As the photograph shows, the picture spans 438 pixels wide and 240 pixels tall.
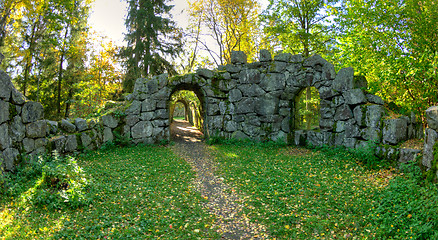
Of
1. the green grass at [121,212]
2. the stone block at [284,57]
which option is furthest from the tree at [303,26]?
the green grass at [121,212]

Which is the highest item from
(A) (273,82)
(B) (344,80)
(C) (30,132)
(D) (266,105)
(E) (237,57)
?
(E) (237,57)

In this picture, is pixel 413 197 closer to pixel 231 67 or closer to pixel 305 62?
pixel 305 62

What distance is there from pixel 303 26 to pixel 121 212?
13.6m

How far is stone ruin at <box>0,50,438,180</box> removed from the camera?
7617 millimetres

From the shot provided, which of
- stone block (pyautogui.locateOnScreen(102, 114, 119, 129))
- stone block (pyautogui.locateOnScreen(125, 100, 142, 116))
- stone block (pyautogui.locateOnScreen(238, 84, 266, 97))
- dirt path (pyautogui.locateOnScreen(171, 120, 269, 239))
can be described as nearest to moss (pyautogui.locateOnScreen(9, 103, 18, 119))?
stone block (pyautogui.locateOnScreen(102, 114, 119, 129))

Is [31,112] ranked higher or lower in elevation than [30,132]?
higher

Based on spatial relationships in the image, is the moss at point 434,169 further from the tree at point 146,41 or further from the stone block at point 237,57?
the tree at point 146,41

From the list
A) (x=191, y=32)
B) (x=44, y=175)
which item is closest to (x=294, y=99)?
(x=44, y=175)

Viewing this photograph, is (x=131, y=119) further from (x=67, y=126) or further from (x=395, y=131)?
(x=395, y=131)

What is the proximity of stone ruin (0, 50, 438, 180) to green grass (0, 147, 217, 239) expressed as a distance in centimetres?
218

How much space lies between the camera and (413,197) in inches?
199

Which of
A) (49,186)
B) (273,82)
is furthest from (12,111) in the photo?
(273,82)

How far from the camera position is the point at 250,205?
589 centimetres

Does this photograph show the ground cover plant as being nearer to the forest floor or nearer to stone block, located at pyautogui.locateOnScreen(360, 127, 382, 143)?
the forest floor
